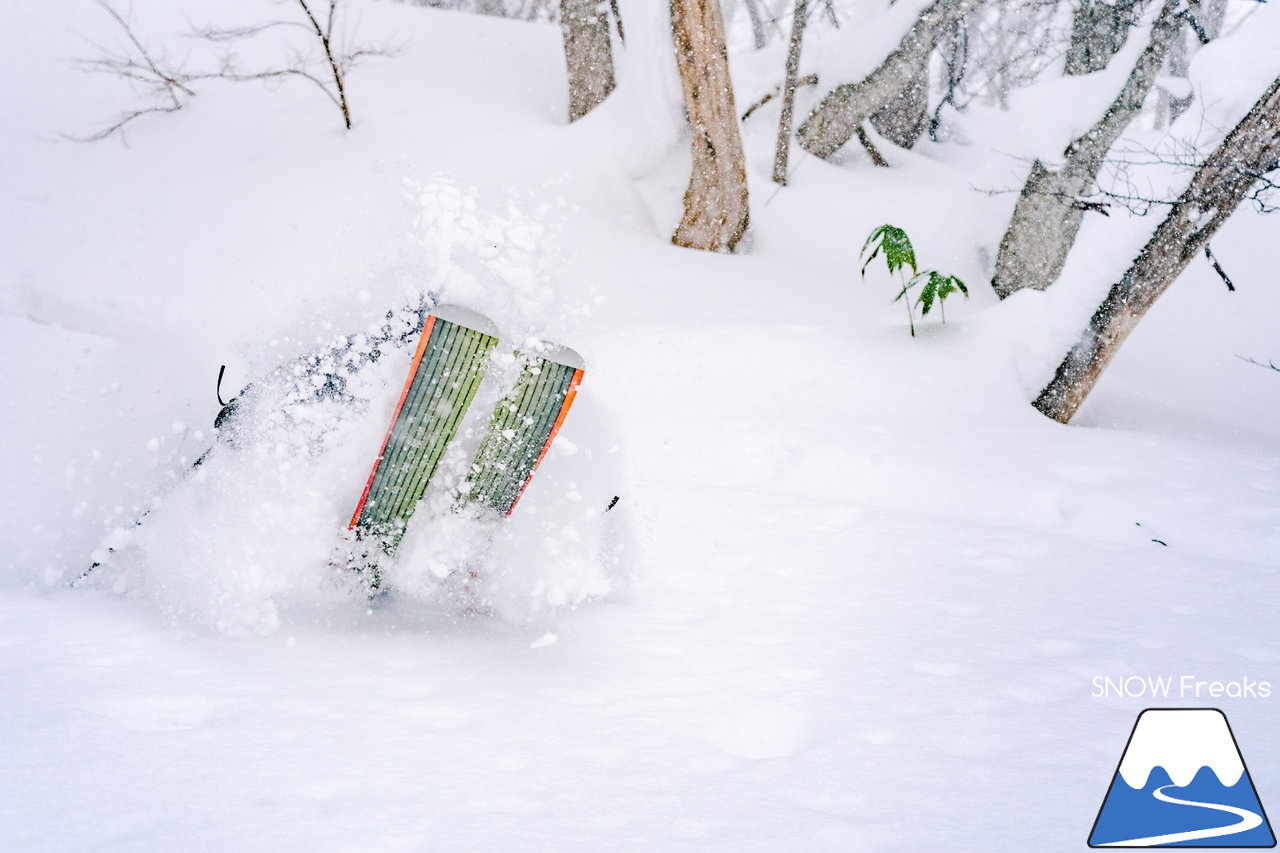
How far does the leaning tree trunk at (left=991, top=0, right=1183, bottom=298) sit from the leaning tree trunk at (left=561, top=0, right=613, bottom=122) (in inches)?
144

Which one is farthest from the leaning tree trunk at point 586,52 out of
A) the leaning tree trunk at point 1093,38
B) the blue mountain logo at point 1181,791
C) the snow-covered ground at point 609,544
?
the blue mountain logo at point 1181,791

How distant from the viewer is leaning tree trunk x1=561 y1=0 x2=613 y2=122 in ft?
21.9

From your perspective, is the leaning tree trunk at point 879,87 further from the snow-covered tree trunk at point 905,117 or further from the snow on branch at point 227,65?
the snow on branch at point 227,65

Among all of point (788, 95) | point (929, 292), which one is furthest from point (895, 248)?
point (788, 95)

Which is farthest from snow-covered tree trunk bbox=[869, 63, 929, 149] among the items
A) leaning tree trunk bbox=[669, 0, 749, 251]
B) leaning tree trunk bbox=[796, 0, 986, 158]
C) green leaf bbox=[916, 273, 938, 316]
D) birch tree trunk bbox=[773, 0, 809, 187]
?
green leaf bbox=[916, 273, 938, 316]

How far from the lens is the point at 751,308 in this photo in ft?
16.2

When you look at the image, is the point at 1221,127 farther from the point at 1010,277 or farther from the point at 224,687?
the point at 224,687

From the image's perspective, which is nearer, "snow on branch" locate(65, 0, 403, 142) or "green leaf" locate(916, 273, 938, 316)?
"green leaf" locate(916, 273, 938, 316)

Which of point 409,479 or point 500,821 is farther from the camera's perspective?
point 409,479

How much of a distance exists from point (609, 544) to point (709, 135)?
410cm

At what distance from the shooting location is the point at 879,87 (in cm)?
728

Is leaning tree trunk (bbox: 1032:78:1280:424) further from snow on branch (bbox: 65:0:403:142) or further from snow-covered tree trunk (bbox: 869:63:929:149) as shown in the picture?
snow on branch (bbox: 65:0:403:142)

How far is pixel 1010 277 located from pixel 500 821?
6.08 meters

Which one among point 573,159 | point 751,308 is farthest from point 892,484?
point 573,159
